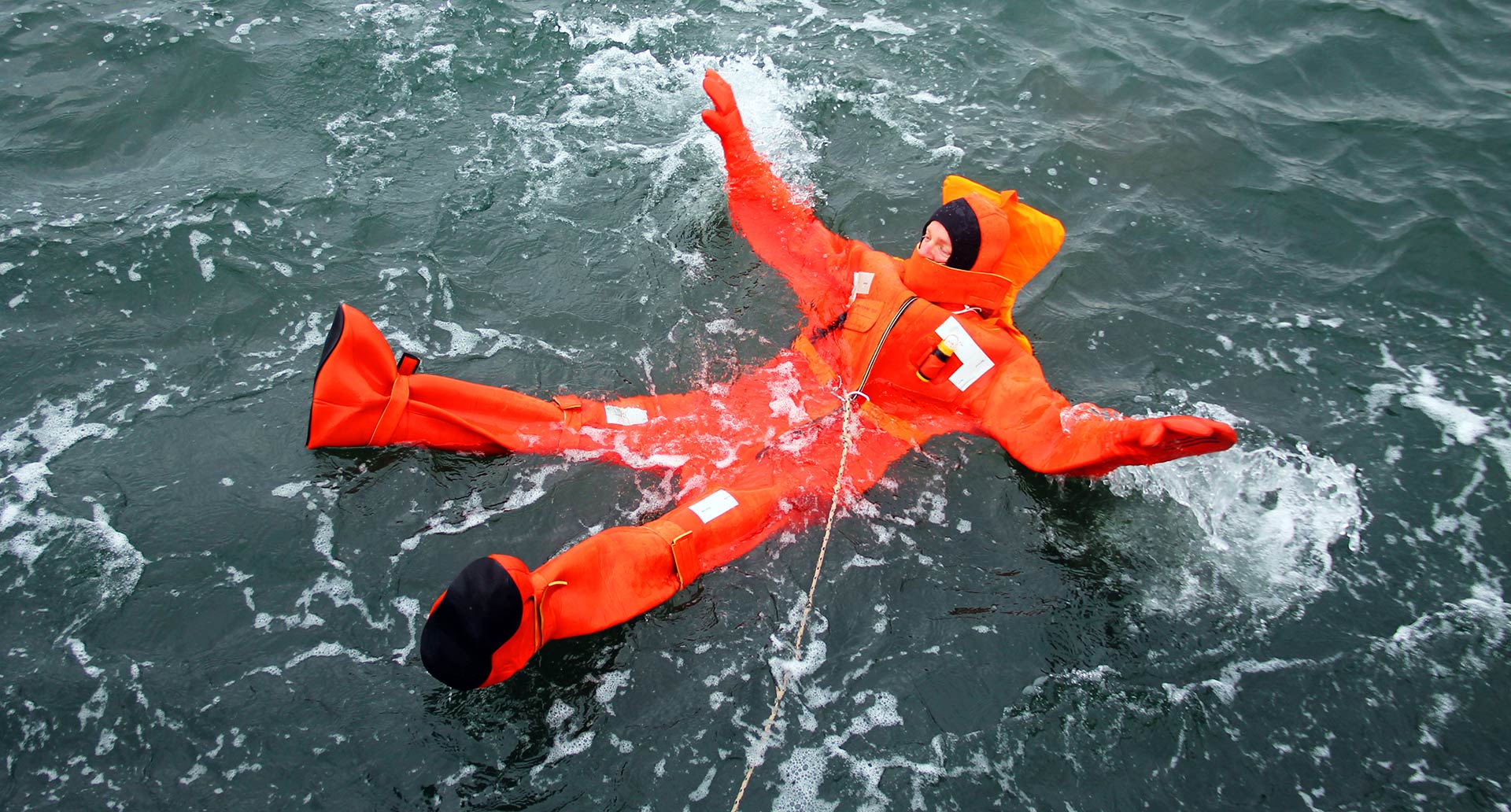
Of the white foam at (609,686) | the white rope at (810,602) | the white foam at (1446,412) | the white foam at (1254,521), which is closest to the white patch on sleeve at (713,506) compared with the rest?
the white rope at (810,602)

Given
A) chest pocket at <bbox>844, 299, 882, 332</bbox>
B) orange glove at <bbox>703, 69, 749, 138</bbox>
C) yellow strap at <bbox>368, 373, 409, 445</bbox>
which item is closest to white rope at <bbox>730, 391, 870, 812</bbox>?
chest pocket at <bbox>844, 299, 882, 332</bbox>

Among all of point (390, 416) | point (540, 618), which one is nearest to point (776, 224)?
point (390, 416)

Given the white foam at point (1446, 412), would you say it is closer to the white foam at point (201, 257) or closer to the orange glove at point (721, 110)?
the orange glove at point (721, 110)

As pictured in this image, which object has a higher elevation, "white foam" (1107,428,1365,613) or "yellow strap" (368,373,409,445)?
"yellow strap" (368,373,409,445)

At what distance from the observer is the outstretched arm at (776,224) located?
19.5 ft

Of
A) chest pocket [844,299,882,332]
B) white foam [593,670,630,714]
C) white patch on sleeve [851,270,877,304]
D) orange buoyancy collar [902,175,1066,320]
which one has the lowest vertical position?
white foam [593,670,630,714]

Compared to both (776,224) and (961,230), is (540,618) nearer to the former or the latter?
(961,230)

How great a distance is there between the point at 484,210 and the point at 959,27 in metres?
5.59

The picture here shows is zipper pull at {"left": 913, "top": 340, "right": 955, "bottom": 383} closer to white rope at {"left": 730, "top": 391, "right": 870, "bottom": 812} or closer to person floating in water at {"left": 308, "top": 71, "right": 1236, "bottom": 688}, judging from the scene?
person floating in water at {"left": 308, "top": 71, "right": 1236, "bottom": 688}

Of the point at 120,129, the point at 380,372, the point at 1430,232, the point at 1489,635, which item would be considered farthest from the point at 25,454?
the point at 1430,232

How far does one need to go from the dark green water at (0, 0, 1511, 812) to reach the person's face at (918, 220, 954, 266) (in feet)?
4.09

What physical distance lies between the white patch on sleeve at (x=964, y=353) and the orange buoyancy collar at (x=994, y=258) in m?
0.19

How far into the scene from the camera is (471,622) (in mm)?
3473

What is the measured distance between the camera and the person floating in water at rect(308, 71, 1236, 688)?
403 centimetres
